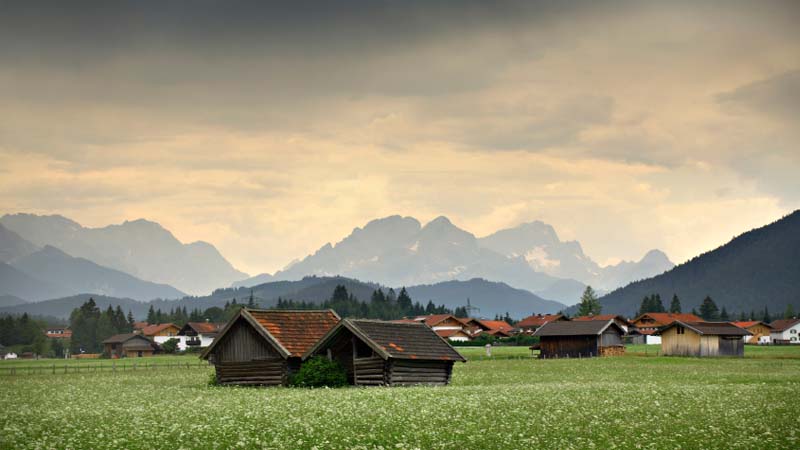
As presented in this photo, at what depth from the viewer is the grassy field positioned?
93.2 ft

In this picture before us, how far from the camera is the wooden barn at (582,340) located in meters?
121

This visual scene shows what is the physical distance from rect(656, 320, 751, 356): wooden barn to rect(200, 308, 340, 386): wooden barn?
6920cm

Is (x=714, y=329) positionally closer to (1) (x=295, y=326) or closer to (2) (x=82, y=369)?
(1) (x=295, y=326)

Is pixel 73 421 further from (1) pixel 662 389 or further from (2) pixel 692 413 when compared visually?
(1) pixel 662 389

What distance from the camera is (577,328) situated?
404 ft

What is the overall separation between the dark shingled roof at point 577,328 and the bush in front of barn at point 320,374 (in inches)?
2814

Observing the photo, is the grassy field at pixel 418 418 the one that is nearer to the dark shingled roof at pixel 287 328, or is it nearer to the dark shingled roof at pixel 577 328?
the dark shingled roof at pixel 287 328

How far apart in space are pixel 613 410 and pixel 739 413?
191 inches

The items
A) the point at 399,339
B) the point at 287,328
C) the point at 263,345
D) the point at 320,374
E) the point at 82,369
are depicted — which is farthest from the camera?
the point at 82,369

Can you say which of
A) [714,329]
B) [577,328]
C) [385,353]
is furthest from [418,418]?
[577,328]

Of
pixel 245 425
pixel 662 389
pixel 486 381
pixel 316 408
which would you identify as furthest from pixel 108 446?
pixel 486 381

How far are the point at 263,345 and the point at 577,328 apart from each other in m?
74.0

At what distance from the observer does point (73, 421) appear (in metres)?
34.3

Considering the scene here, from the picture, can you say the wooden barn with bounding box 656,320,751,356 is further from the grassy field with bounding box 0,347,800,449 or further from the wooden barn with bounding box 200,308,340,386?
the wooden barn with bounding box 200,308,340,386
